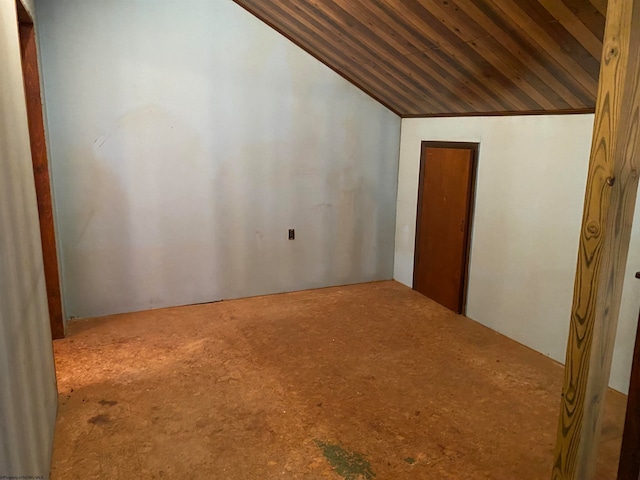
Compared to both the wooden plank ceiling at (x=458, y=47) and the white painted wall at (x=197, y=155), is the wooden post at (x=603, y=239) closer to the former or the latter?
the wooden plank ceiling at (x=458, y=47)

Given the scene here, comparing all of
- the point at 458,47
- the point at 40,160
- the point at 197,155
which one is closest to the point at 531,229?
the point at 458,47

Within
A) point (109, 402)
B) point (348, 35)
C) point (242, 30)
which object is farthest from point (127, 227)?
point (348, 35)

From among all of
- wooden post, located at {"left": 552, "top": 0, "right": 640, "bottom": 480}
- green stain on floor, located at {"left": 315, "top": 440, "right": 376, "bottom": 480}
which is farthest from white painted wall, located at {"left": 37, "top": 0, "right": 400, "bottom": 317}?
wooden post, located at {"left": 552, "top": 0, "right": 640, "bottom": 480}

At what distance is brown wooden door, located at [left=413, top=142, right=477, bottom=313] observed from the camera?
4105 mm

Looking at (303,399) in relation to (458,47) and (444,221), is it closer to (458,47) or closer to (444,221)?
(444,221)

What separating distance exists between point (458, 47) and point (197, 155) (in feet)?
7.54

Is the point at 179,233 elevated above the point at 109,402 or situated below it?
above

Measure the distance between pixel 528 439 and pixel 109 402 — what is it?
2.39 meters

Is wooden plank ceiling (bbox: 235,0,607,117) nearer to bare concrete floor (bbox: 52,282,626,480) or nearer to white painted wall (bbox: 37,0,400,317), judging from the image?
white painted wall (bbox: 37,0,400,317)

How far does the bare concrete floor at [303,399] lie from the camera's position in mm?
2322

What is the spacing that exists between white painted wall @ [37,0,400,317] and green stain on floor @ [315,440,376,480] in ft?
7.80

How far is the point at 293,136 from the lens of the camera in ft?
14.6

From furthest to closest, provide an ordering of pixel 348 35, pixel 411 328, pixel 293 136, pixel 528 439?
pixel 293 136
pixel 411 328
pixel 348 35
pixel 528 439

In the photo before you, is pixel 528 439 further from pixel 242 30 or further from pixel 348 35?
pixel 242 30
